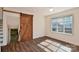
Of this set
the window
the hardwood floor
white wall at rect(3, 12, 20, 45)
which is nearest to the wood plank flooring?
the hardwood floor

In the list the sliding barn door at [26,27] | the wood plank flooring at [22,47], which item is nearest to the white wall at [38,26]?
the sliding barn door at [26,27]

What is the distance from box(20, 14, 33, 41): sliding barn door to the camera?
4.99 ft

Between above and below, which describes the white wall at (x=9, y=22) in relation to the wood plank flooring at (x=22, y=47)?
above

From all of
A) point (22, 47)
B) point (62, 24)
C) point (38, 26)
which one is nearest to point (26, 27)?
point (38, 26)

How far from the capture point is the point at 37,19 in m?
1.57

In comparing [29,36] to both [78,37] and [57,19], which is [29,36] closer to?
[57,19]

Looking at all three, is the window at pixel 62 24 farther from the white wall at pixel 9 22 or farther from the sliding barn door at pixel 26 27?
the white wall at pixel 9 22

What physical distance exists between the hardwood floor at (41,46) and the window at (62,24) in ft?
0.61

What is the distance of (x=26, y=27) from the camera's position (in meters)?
1.54

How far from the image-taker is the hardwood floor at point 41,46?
142 cm

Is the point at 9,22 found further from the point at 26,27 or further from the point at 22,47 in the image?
the point at 22,47

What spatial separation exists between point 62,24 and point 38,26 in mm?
375
